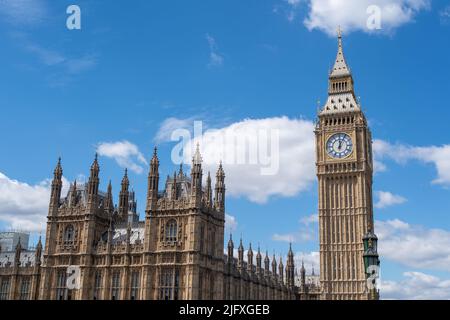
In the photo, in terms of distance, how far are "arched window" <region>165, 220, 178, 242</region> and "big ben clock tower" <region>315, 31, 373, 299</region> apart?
172 ft

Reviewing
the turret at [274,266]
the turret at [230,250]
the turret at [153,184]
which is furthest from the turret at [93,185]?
the turret at [274,266]

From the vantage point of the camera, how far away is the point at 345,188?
5054 inches

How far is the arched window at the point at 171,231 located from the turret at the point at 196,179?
465 cm

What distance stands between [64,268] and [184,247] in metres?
20.5

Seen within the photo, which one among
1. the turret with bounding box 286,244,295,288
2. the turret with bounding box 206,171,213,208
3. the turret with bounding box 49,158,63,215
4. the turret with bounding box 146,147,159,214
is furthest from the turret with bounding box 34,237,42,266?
the turret with bounding box 286,244,295,288

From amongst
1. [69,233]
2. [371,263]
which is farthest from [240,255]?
[371,263]

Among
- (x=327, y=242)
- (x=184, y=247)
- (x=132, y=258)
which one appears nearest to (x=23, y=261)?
(x=132, y=258)

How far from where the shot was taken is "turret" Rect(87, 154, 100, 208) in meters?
86.3

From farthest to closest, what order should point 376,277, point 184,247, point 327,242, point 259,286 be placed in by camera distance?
point 327,242, point 259,286, point 184,247, point 376,277
